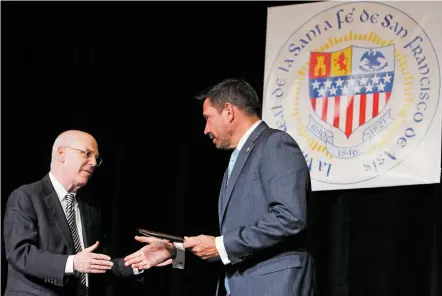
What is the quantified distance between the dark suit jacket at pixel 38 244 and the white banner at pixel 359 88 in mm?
1176

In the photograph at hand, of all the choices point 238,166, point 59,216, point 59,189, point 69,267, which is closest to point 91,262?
point 69,267

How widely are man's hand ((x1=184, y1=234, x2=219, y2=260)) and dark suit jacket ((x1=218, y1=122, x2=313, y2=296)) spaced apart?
6cm

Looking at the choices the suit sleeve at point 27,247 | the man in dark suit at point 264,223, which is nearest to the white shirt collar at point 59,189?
the suit sleeve at point 27,247

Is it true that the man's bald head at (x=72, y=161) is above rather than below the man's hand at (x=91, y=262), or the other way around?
above

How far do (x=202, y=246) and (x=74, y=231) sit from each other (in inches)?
28.4

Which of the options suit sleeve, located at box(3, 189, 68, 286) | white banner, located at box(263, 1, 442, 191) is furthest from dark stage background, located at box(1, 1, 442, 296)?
suit sleeve, located at box(3, 189, 68, 286)

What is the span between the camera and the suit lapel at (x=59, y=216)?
3598 mm

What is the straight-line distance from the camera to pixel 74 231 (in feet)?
12.1

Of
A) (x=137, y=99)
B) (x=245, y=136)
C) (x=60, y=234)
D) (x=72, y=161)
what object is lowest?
(x=60, y=234)

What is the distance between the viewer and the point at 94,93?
4.81 m

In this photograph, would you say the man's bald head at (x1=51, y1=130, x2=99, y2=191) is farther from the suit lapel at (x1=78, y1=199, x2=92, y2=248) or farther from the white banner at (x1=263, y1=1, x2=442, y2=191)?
the white banner at (x1=263, y1=1, x2=442, y2=191)

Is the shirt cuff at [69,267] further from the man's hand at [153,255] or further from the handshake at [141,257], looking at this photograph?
the man's hand at [153,255]

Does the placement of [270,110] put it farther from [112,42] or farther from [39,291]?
[39,291]

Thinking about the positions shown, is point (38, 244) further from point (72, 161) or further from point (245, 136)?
point (245, 136)
